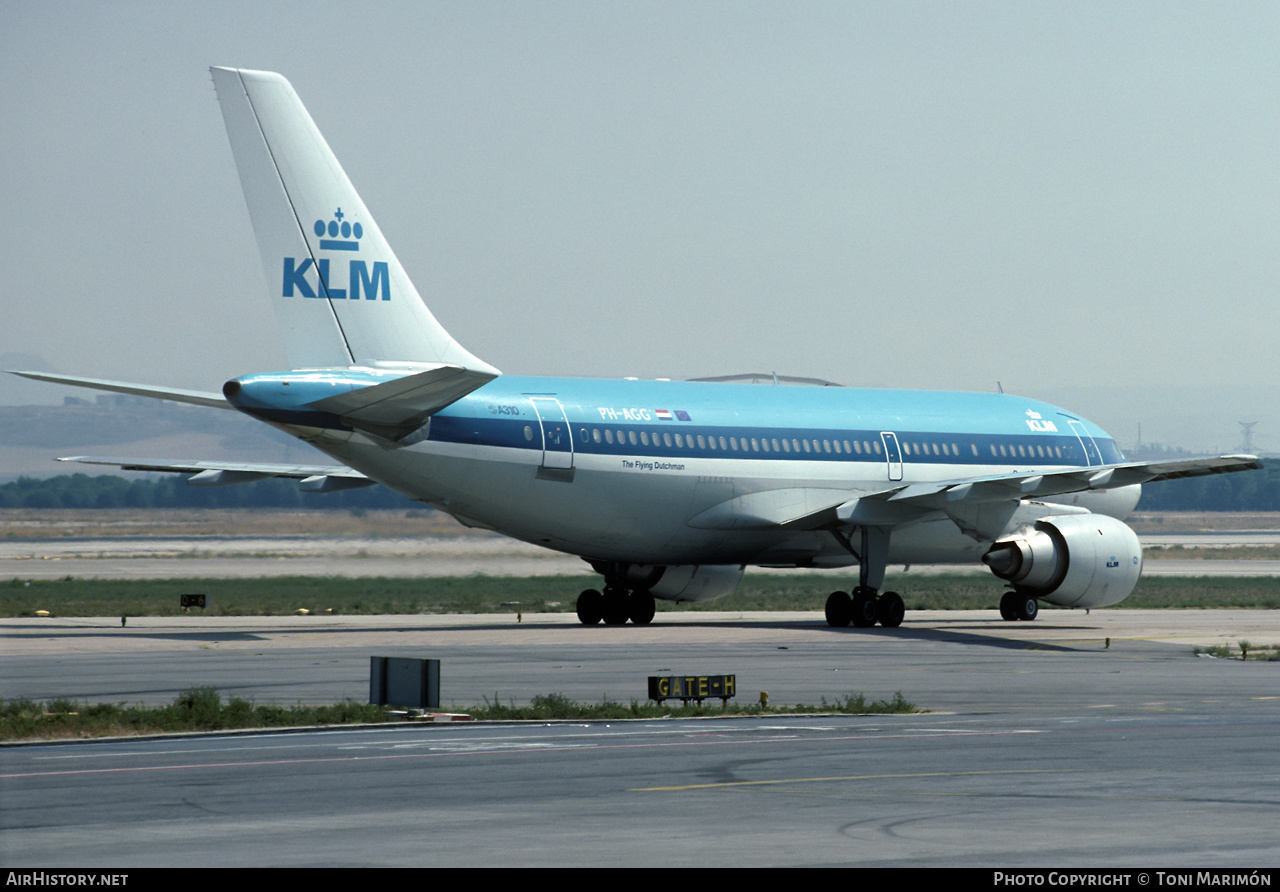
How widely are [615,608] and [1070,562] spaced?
11.0 meters

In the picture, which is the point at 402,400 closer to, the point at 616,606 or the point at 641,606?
the point at 616,606

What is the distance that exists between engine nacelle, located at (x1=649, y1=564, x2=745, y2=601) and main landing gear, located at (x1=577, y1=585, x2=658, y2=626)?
42 centimetres

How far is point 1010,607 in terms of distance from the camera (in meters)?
43.4

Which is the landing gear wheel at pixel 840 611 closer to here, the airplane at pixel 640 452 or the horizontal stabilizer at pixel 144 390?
the airplane at pixel 640 452

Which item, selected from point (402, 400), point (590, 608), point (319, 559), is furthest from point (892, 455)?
point (319, 559)

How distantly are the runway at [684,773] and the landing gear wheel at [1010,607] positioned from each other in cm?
1236

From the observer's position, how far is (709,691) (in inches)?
871

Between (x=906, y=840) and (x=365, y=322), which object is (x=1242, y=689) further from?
(x=365, y=322)

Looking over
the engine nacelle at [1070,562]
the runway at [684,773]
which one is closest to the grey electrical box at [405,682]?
the runway at [684,773]

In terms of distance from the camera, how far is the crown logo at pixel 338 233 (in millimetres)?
33438

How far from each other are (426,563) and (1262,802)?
40.9m
